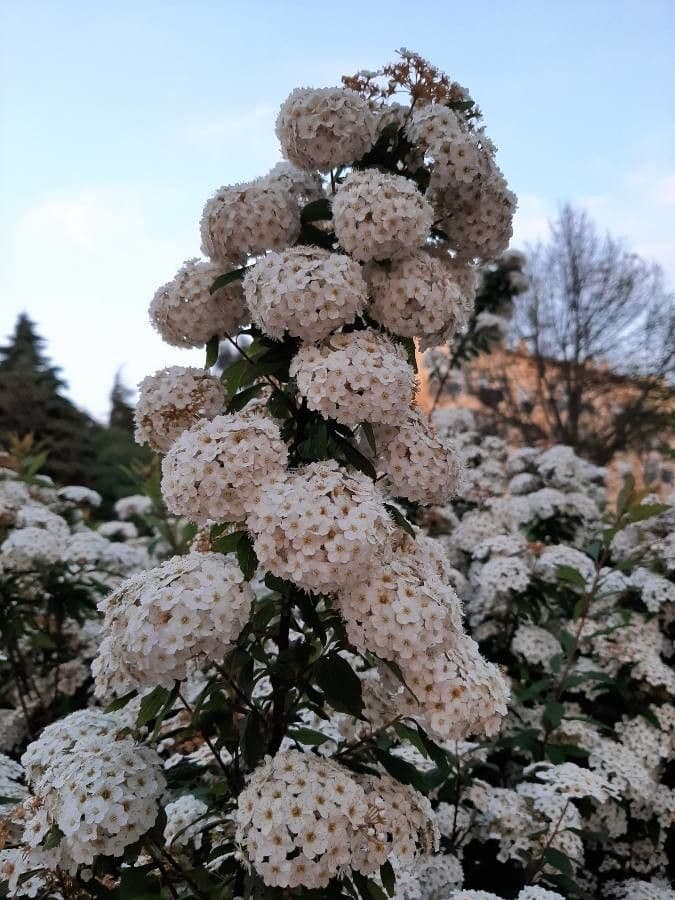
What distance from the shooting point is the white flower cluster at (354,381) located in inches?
65.9

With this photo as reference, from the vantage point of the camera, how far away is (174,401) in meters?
2.03

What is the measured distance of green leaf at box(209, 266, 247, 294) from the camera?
76.8 inches

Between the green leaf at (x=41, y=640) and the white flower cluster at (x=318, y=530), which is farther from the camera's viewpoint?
the green leaf at (x=41, y=640)

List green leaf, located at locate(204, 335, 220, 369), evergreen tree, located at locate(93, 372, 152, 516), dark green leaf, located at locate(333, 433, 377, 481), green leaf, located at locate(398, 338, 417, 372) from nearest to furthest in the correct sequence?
dark green leaf, located at locate(333, 433, 377, 481)
green leaf, located at locate(398, 338, 417, 372)
green leaf, located at locate(204, 335, 220, 369)
evergreen tree, located at locate(93, 372, 152, 516)

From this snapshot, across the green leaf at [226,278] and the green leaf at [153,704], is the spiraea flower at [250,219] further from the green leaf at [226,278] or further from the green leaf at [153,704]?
the green leaf at [153,704]

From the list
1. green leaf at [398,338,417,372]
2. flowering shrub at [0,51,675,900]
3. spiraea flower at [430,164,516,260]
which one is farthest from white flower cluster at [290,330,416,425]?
spiraea flower at [430,164,516,260]

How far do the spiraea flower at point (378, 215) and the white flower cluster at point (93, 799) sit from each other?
4.81 ft

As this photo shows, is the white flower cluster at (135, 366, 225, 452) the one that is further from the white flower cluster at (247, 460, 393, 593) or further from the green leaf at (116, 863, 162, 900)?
the green leaf at (116, 863, 162, 900)

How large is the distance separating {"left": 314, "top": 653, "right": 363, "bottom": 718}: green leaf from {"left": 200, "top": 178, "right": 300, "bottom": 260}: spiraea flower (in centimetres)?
116

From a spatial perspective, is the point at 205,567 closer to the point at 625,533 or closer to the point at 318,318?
the point at 318,318

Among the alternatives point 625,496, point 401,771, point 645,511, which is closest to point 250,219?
point 401,771

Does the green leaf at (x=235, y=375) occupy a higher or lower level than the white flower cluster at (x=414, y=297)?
lower

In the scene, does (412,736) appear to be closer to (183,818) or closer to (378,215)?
(183,818)

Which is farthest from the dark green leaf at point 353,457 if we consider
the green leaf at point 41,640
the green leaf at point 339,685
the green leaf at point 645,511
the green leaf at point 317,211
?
the green leaf at point 41,640
